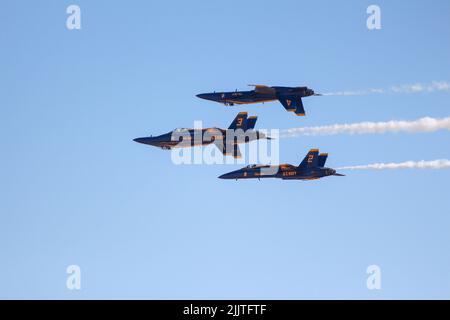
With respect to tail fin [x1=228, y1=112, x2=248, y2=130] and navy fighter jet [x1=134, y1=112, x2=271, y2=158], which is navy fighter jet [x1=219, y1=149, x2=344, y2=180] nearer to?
navy fighter jet [x1=134, y1=112, x2=271, y2=158]

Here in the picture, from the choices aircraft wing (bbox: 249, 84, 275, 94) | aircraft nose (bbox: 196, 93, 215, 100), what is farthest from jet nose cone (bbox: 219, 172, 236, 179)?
aircraft wing (bbox: 249, 84, 275, 94)

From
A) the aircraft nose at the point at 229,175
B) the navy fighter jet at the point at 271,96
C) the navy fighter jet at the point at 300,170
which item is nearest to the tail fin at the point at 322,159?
the navy fighter jet at the point at 300,170

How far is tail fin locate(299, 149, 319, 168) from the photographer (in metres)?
128

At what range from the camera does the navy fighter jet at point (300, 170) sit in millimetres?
126150

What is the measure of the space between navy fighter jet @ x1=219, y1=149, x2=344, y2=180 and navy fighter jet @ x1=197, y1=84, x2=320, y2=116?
571cm

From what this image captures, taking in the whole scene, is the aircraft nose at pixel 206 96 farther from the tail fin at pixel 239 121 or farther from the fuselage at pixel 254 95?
Answer: the tail fin at pixel 239 121

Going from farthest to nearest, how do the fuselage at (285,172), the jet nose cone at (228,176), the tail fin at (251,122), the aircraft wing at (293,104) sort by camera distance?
1. the tail fin at (251,122)
2. the jet nose cone at (228,176)
3. the aircraft wing at (293,104)
4. the fuselage at (285,172)

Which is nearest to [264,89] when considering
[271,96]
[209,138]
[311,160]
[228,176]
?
[271,96]

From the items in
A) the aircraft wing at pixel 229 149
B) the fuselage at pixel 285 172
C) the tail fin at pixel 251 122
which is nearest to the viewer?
the fuselage at pixel 285 172

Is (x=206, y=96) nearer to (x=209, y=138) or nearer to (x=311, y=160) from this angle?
(x=209, y=138)

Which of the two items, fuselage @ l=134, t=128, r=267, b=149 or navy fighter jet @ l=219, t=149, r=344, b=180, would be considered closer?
navy fighter jet @ l=219, t=149, r=344, b=180

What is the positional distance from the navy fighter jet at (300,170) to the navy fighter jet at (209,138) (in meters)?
2.87
